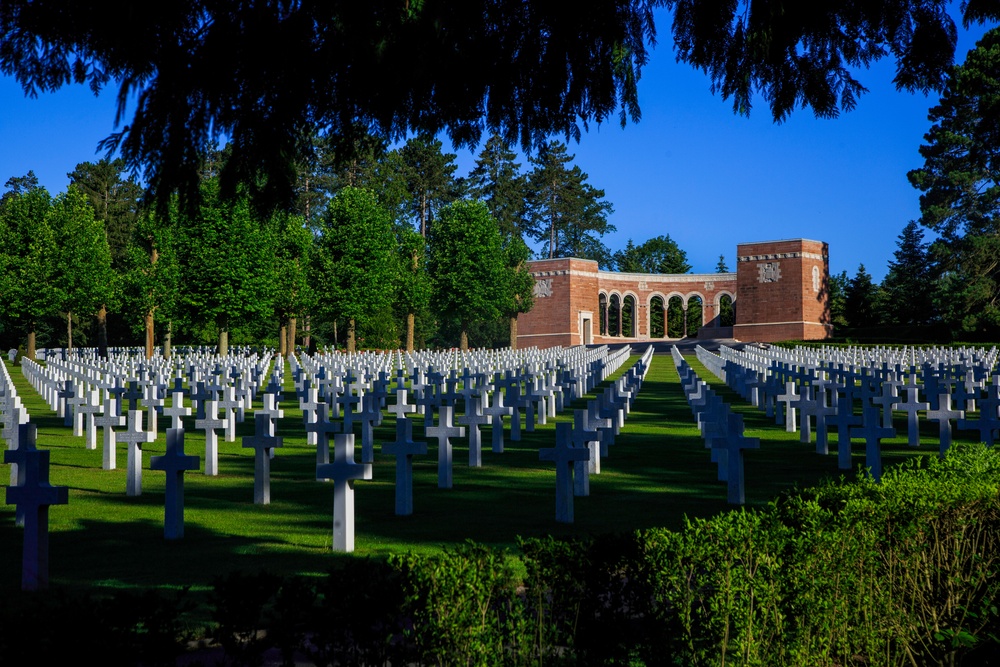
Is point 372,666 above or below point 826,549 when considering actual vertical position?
below

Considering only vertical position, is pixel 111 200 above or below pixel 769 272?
above

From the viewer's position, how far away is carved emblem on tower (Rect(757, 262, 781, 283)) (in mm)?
74438

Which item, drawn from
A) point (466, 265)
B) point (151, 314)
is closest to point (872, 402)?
point (151, 314)

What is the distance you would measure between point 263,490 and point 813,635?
19.9 feet

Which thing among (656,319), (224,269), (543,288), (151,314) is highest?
(543,288)

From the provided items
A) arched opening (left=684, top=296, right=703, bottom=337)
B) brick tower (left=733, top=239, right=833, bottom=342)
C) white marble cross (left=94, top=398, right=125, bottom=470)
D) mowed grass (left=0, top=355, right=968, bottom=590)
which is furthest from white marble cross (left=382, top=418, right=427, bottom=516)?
arched opening (left=684, top=296, right=703, bottom=337)

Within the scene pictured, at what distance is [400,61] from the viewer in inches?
204

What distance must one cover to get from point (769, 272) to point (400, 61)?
240 ft

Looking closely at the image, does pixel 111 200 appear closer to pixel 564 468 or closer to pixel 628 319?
pixel 628 319

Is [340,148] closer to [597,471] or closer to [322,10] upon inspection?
Result: [322,10]

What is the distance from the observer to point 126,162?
4.70 metres

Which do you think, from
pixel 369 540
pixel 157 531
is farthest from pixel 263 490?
pixel 369 540

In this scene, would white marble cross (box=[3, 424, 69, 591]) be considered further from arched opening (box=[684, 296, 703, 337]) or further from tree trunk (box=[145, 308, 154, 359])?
arched opening (box=[684, 296, 703, 337])

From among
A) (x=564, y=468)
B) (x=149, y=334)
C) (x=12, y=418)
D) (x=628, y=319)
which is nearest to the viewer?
(x=564, y=468)
